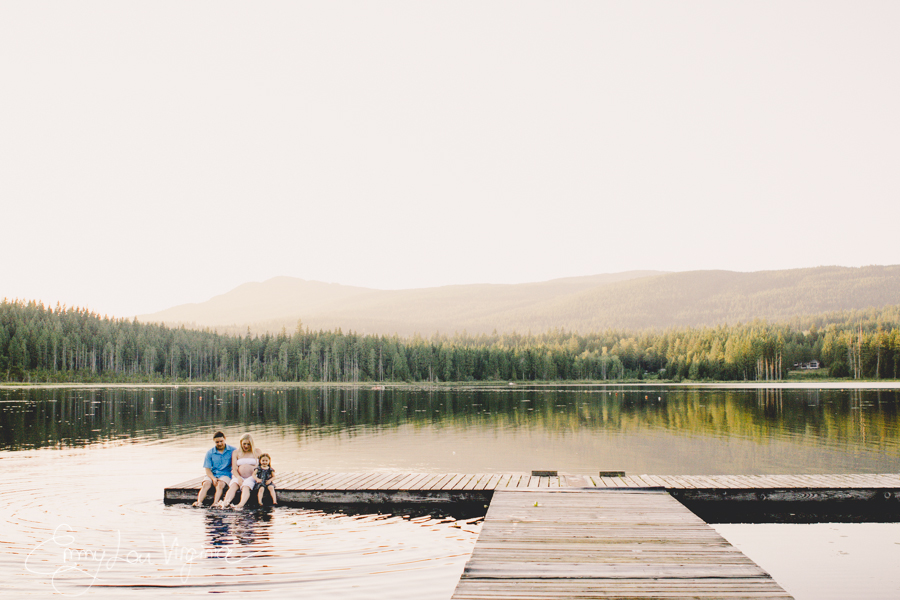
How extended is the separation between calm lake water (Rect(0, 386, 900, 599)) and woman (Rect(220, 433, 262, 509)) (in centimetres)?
74

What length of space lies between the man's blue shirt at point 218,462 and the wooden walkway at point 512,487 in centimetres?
122

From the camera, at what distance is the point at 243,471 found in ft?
63.1

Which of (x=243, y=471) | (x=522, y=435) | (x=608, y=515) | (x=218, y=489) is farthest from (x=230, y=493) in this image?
(x=522, y=435)

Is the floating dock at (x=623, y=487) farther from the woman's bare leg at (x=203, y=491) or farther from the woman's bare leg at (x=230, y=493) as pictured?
the woman's bare leg at (x=230, y=493)

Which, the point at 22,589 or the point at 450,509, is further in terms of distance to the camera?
the point at 450,509

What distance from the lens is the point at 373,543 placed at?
51.5 feet

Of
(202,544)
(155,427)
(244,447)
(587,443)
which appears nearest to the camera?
(202,544)

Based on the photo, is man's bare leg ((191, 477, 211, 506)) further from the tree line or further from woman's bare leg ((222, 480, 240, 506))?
the tree line

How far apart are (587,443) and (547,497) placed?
912 inches

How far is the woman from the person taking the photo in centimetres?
1897

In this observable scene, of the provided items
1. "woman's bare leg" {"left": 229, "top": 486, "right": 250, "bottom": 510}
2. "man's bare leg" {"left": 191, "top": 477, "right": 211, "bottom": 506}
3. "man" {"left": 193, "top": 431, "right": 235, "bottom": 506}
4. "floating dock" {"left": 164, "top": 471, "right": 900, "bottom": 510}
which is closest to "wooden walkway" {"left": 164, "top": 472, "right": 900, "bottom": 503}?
→ "floating dock" {"left": 164, "top": 471, "right": 900, "bottom": 510}

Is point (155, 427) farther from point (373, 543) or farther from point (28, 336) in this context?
point (28, 336)

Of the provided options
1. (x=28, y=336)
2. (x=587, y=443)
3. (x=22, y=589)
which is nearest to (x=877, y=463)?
(x=587, y=443)

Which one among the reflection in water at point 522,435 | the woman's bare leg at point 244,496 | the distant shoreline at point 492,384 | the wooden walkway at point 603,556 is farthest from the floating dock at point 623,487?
the distant shoreline at point 492,384
